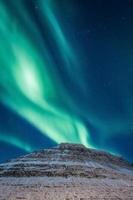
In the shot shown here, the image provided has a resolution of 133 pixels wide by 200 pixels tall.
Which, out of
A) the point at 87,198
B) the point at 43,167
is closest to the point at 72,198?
the point at 87,198

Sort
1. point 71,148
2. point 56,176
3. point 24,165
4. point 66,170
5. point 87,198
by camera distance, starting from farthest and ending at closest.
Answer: point 71,148, point 24,165, point 66,170, point 56,176, point 87,198

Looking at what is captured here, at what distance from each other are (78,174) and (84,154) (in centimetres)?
3770

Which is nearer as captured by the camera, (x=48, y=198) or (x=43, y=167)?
(x=48, y=198)

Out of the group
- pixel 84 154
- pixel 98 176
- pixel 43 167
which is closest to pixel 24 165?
pixel 43 167

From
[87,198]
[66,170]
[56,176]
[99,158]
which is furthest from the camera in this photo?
[99,158]

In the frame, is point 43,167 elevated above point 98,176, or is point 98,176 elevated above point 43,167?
point 43,167

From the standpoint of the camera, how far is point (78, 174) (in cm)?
4941

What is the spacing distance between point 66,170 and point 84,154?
35014 mm

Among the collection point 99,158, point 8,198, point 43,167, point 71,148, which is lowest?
point 8,198

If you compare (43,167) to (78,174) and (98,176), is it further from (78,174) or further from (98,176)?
(98,176)

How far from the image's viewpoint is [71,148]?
94.7 metres

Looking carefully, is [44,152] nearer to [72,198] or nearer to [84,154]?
[84,154]

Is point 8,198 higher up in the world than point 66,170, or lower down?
lower down

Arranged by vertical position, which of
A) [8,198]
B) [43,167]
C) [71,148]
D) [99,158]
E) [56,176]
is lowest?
[8,198]
